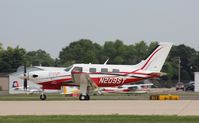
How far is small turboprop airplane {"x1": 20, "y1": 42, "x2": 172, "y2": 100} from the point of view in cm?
3881

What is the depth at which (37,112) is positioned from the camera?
23.4 meters

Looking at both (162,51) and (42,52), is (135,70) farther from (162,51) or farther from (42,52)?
(42,52)

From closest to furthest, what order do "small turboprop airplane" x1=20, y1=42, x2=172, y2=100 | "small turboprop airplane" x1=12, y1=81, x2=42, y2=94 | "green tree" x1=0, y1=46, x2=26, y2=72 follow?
1. "small turboprop airplane" x1=20, y1=42, x2=172, y2=100
2. "small turboprop airplane" x1=12, y1=81, x2=42, y2=94
3. "green tree" x1=0, y1=46, x2=26, y2=72

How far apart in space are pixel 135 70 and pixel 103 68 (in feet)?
8.13

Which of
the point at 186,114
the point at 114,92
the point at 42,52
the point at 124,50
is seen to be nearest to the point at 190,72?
the point at 124,50
